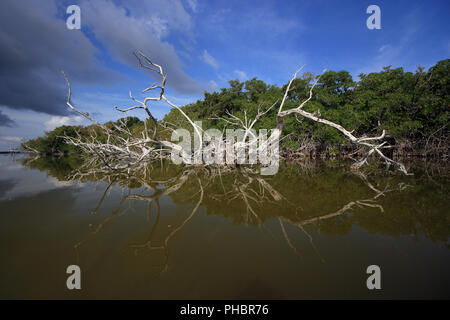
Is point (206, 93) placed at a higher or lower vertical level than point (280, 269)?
higher

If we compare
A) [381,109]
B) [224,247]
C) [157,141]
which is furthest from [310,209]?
[381,109]

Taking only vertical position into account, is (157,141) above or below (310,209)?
above

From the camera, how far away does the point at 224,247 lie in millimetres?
1485

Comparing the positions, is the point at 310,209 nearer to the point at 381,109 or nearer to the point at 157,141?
the point at 157,141

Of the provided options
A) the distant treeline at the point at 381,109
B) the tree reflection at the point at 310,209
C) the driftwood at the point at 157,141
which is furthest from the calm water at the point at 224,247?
the distant treeline at the point at 381,109

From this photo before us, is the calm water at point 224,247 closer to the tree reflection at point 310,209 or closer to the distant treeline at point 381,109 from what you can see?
the tree reflection at point 310,209

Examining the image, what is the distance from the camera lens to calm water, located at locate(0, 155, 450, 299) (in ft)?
3.42

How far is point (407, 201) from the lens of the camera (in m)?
2.68

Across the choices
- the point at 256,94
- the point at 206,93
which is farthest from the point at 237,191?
the point at 206,93

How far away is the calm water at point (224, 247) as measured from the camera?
3.42 ft

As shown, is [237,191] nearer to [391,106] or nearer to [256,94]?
[391,106]

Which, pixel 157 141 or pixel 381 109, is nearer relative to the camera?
pixel 157 141
